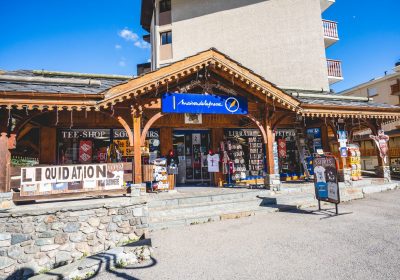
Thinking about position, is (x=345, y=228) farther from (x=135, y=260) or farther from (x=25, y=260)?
(x=25, y=260)

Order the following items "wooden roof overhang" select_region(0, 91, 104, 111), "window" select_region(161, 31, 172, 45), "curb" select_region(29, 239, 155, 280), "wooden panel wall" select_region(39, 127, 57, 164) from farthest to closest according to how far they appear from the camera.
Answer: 1. "window" select_region(161, 31, 172, 45)
2. "wooden panel wall" select_region(39, 127, 57, 164)
3. "wooden roof overhang" select_region(0, 91, 104, 111)
4. "curb" select_region(29, 239, 155, 280)

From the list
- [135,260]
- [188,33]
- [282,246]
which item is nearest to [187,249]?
[135,260]

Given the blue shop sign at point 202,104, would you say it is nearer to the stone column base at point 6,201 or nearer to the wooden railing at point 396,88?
the stone column base at point 6,201

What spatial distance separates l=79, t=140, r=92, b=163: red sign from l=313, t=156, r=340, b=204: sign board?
941cm

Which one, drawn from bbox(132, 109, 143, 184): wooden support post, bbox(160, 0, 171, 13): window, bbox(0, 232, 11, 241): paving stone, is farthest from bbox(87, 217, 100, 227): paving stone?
bbox(160, 0, 171, 13): window

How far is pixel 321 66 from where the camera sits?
789 inches

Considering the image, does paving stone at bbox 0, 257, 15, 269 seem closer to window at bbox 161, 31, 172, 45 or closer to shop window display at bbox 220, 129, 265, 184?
shop window display at bbox 220, 129, 265, 184

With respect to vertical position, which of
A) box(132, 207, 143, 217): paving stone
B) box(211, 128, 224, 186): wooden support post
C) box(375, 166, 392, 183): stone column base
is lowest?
box(132, 207, 143, 217): paving stone

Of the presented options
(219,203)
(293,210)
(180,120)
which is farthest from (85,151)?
(293,210)

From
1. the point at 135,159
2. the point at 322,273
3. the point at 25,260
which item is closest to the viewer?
the point at 322,273

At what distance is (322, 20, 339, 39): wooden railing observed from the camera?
2147 centimetres

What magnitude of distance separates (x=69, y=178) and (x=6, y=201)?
1.72m

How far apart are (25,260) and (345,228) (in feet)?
27.8

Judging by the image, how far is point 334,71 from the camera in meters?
21.0
